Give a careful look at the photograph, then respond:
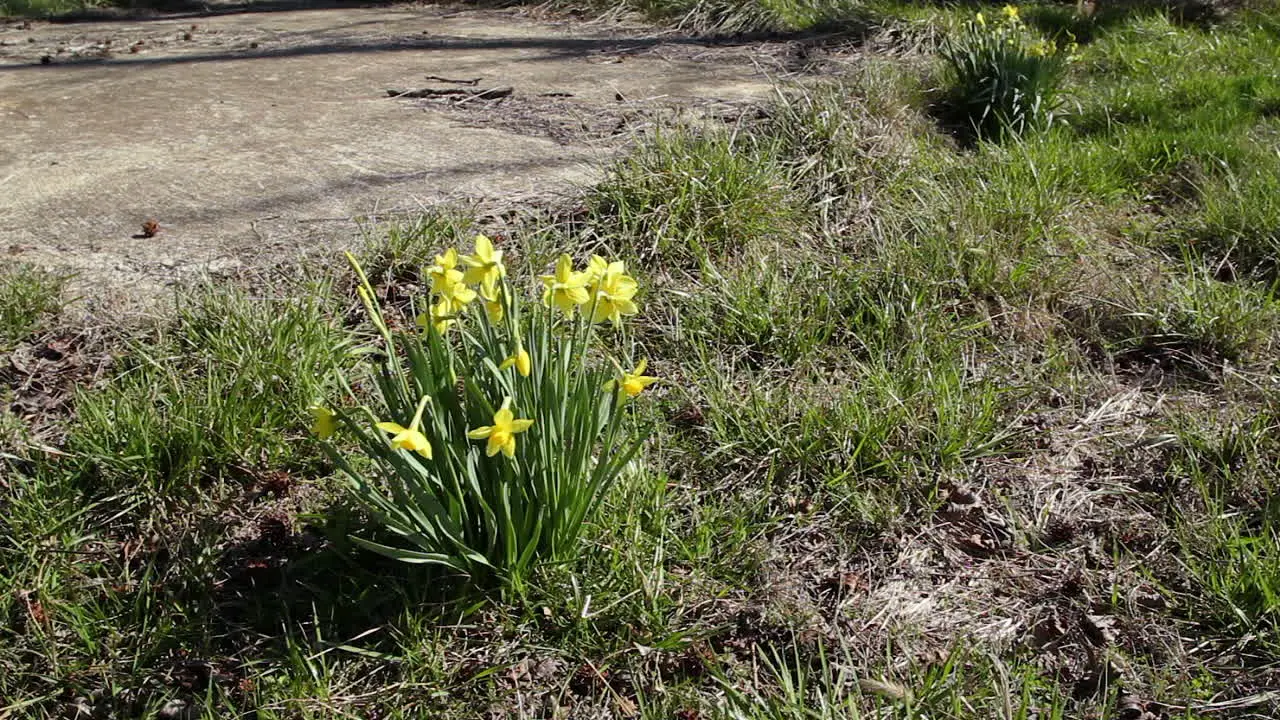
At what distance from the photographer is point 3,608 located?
6.63 feet

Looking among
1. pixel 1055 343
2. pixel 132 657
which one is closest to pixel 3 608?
pixel 132 657

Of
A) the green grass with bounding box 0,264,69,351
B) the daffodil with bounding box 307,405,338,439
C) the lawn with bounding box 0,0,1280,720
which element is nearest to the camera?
the daffodil with bounding box 307,405,338,439

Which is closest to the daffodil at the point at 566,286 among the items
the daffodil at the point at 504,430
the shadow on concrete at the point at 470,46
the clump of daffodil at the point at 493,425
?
the clump of daffodil at the point at 493,425

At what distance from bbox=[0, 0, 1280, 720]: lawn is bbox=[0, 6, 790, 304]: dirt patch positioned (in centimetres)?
26

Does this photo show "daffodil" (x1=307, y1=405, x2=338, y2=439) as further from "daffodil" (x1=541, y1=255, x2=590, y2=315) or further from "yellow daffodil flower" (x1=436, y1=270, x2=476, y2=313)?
"daffodil" (x1=541, y1=255, x2=590, y2=315)

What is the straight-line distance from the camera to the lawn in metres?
1.98

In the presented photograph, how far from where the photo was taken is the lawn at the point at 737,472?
→ 198 centimetres

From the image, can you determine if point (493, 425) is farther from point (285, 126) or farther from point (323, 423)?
point (285, 126)

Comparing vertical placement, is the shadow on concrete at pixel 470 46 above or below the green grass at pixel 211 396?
above

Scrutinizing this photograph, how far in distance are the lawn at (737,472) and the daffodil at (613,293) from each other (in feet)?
0.56

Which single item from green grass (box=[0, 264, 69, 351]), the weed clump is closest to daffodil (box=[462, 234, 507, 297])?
the weed clump

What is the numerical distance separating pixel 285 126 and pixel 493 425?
2.77m

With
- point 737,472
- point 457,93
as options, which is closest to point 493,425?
point 737,472

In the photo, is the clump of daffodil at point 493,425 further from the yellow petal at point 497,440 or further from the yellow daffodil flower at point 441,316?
the yellow petal at point 497,440
